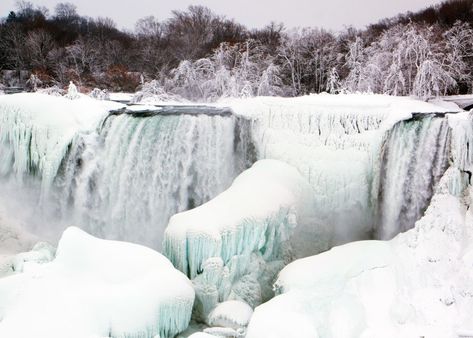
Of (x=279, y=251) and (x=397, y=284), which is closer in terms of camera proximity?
(x=397, y=284)

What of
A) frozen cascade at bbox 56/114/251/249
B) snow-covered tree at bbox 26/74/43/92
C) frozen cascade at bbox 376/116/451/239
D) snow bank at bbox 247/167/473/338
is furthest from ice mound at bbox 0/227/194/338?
snow-covered tree at bbox 26/74/43/92

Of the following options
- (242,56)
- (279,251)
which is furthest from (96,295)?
(242,56)

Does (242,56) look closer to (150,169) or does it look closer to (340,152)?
(150,169)

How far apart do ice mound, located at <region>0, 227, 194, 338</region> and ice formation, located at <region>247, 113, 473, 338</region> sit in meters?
1.12

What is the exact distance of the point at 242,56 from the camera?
77.6 feet

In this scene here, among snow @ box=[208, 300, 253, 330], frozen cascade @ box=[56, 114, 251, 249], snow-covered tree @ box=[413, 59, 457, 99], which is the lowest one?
snow @ box=[208, 300, 253, 330]

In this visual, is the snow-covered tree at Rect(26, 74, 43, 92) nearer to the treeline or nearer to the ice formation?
the treeline

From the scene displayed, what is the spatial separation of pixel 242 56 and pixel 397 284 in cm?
1897

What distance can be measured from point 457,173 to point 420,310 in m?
2.39

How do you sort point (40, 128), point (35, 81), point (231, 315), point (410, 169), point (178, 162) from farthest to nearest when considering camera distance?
point (35, 81)
point (40, 128)
point (178, 162)
point (410, 169)
point (231, 315)

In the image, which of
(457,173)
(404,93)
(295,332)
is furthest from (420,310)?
(404,93)

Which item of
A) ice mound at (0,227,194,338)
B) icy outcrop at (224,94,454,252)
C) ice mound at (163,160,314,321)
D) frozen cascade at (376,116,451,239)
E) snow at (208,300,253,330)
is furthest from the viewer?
icy outcrop at (224,94,454,252)

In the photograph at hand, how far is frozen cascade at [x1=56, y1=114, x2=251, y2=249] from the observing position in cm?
942

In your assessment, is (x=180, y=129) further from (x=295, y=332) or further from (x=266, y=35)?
(x=266, y=35)
